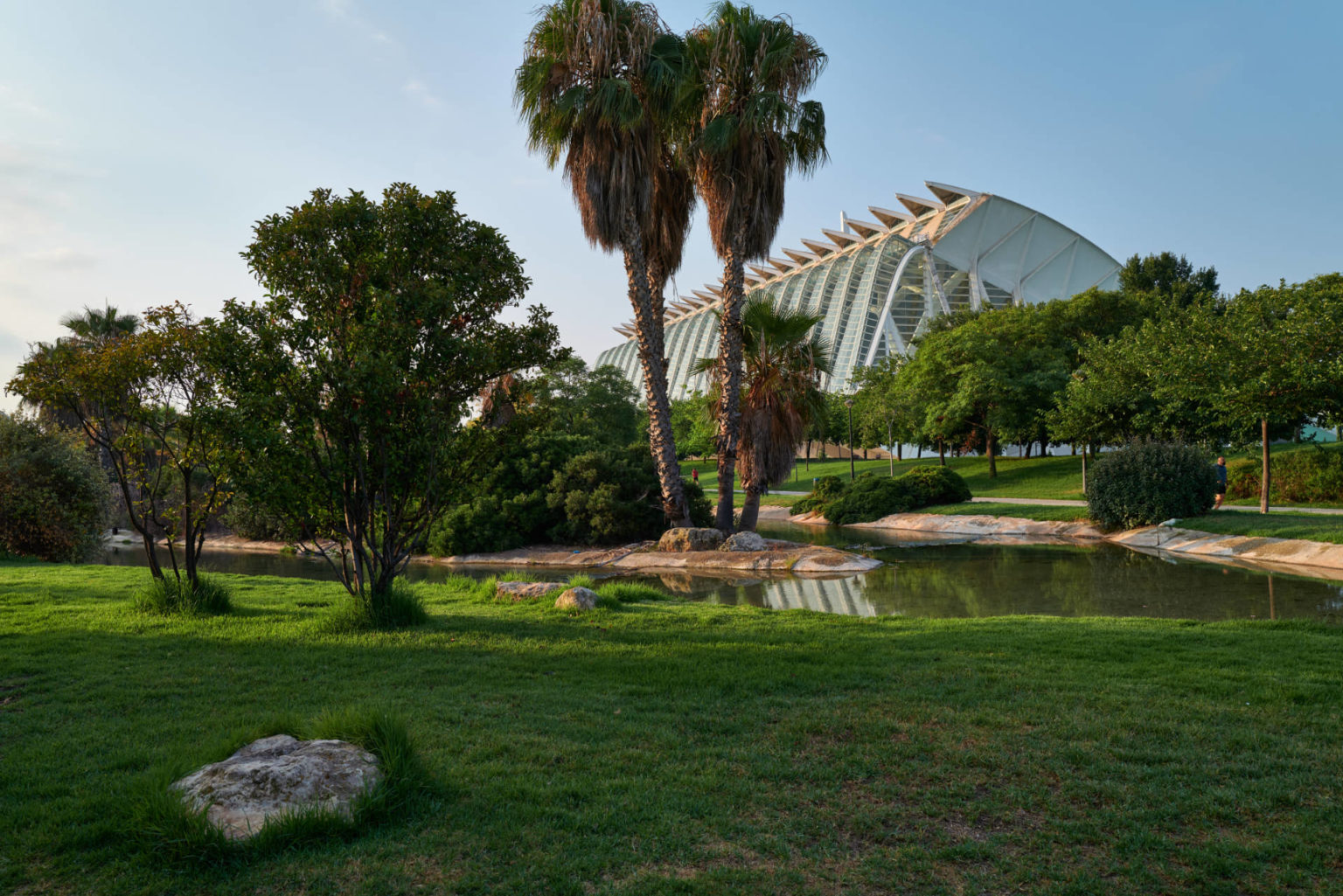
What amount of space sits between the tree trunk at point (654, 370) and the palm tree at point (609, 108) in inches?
1.4

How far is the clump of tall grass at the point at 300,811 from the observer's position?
3.38 meters

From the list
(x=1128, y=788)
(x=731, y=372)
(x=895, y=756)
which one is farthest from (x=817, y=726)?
(x=731, y=372)

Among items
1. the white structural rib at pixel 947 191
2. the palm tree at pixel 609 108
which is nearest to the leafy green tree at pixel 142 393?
the palm tree at pixel 609 108

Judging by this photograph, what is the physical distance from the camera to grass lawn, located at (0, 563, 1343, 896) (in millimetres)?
3285

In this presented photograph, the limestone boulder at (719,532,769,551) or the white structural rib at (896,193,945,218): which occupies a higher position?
the white structural rib at (896,193,945,218)

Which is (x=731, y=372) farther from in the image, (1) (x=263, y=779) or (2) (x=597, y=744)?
(1) (x=263, y=779)

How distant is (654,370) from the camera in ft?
62.3

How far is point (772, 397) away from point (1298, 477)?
17473mm

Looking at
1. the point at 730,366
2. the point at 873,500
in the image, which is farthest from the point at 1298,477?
the point at 730,366

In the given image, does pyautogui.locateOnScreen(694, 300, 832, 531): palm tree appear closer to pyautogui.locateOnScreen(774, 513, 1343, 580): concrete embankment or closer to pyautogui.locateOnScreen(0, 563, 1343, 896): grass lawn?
pyautogui.locateOnScreen(774, 513, 1343, 580): concrete embankment

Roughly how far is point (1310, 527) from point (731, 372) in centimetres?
1319

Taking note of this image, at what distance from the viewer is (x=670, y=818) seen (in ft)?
12.2

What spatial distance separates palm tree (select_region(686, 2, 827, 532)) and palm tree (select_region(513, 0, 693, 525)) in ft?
3.15

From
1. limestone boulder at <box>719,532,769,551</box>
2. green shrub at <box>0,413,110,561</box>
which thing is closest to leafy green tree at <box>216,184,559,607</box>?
limestone boulder at <box>719,532,769,551</box>
